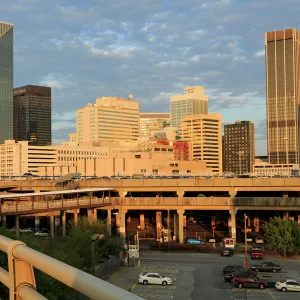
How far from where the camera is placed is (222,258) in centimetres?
7062

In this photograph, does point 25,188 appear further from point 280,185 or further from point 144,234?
point 280,185

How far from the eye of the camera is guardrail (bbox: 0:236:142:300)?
435 centimetres

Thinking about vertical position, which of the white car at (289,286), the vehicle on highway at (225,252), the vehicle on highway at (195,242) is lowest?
the vehicle on highway at (195,242)

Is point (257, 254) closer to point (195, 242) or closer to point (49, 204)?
point (195, 242)

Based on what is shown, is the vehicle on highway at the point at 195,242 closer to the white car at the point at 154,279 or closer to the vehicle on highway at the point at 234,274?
the vehicle on highway at the point at 234,274

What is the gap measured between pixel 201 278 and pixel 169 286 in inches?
218

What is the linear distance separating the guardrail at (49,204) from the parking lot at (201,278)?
1589cm

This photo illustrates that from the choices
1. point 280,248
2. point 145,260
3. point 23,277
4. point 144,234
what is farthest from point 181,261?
point 23,277

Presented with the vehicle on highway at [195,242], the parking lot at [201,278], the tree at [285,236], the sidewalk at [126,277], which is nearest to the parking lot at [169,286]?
the parking lot at [201,278]

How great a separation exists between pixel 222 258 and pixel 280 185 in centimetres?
1995

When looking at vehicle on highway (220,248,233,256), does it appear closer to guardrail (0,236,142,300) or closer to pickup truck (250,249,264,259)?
pickup truck (250,249,264,259)

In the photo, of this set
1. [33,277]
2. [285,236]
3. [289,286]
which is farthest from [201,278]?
[33,277]

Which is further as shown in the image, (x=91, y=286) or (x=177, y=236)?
(x=177, y=236)

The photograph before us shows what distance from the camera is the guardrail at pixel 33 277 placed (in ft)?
14.3
